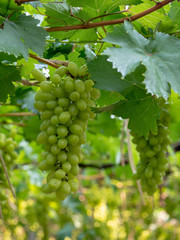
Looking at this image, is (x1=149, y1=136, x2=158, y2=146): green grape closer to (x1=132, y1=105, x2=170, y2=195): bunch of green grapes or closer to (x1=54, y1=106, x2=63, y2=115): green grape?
(x1=132, y1=105, x2=170, y2=195): bunch of green grapes

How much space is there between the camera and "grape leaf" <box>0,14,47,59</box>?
77 cm

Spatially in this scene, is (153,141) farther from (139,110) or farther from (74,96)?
(74,96)

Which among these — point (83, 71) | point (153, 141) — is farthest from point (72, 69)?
point (153, 141)

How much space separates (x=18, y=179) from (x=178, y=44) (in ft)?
9.14

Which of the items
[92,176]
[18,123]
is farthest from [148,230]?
[18,123]

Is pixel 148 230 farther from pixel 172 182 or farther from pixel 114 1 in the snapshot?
pixel 114 1

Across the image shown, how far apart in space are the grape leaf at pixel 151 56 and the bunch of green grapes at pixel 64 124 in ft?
0.49

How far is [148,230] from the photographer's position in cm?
444

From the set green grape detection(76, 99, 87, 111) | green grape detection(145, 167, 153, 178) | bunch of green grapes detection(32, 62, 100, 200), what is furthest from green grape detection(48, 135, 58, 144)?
green grape detection(145, 167, 153, 178)

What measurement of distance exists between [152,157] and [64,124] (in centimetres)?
48

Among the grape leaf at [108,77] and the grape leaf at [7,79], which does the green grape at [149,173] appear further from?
the grape leaf at [7,79]

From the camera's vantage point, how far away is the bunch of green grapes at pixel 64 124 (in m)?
0.77

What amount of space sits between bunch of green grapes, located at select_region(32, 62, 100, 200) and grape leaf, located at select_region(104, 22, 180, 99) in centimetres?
15

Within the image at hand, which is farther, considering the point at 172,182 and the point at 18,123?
the point at 172,182
